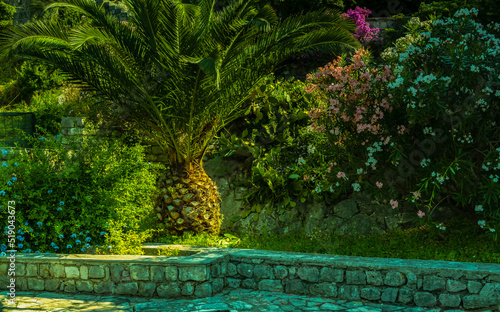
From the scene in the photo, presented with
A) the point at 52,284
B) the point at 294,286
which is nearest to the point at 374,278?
the point at 294,286

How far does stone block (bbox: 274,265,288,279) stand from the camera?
20.6 feet

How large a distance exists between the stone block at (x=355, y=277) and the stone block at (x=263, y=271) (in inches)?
40.1

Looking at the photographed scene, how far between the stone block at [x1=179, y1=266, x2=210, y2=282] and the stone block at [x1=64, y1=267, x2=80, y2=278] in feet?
4.63

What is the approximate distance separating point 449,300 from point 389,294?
685 mm

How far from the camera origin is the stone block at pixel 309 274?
6125 mm

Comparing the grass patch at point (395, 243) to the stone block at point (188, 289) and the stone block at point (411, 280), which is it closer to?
the stone block at point (411, 280)

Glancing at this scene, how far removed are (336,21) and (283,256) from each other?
12.7 ft

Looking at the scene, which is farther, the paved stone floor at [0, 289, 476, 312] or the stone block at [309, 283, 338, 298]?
the stone block at [309, 283, 338, 298]

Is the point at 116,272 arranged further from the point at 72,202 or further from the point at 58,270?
the point at 72,202

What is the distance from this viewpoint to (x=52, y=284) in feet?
20.6

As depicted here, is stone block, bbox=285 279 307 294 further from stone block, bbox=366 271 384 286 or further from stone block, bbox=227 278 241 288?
stone block, bbox=366 271 384 286

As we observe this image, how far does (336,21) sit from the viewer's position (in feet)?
24.8

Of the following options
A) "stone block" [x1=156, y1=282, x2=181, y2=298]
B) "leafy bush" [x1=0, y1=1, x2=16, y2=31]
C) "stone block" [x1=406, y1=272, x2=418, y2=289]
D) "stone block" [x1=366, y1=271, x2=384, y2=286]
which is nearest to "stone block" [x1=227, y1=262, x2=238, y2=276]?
"stone block" [x1=156, y1=282, x2=181, y2=298]

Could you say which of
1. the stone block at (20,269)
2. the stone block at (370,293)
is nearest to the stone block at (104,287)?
the stone block at (20,269)
